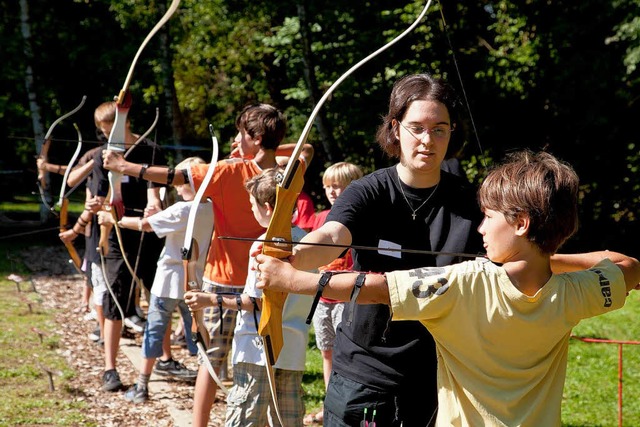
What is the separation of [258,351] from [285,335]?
0.52ft

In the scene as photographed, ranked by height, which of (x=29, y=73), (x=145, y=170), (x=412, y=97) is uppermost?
(x=29, y=73)

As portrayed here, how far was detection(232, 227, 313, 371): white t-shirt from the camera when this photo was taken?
3348 millimetres

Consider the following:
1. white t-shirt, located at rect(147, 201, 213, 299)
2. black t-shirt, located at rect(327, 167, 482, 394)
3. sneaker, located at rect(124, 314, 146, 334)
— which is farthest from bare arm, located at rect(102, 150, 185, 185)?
sneaker, located at rect(124, 314, 146, 334)

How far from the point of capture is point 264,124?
386 cm

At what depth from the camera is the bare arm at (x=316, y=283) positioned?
6.36ft

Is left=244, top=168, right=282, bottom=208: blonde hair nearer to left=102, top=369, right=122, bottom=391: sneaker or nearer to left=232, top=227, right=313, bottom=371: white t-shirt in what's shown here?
left=232, top=227, right=313, bottom=371: white t-shirt

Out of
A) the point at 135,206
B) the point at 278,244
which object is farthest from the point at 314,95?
the point at 278,244

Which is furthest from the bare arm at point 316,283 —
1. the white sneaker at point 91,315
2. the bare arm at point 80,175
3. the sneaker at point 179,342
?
the white sneaker at point 91,315

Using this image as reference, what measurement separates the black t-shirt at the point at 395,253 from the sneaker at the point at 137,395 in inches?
115

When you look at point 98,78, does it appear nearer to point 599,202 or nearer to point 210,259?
point 599,202

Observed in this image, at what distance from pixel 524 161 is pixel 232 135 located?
63.6ft

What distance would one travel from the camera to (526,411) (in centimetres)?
200

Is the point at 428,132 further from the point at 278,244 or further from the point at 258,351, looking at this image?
the point at 258,351

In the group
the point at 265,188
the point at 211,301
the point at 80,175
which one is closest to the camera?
the point at 265,188
